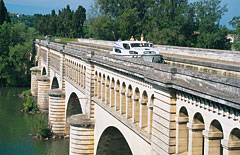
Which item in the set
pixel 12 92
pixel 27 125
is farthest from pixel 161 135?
pixel 12 92

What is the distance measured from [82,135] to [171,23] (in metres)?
43.1

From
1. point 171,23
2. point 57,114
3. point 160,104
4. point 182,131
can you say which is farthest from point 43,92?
point 182,131

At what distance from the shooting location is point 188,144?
1439 centimetres

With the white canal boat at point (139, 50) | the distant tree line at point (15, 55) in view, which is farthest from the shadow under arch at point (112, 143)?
the distant tree line at point (15, 55)

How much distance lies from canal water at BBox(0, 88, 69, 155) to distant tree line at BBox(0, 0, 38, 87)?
19985mm

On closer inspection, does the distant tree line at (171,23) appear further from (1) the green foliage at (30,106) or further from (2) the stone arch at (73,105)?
(2) the stone arch at (73,105)

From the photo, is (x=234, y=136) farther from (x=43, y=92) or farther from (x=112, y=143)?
(x=43, y=92)

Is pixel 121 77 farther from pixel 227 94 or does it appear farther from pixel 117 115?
pixel 227 94

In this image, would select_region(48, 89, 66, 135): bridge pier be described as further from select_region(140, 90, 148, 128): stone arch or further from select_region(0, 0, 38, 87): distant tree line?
select_region(0, 0, 38, 87): distant tree line

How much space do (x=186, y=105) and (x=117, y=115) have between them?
8977 mm

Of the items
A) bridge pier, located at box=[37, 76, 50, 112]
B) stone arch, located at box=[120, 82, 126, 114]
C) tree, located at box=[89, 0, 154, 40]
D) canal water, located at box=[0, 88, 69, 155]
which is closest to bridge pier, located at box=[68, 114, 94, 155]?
stone arch, located at box=[120, 82, 126, 114]

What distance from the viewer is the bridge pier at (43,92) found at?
59.1 metres

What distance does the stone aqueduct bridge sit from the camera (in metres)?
11.9

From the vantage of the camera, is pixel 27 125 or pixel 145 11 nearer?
pixel 27 125
